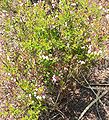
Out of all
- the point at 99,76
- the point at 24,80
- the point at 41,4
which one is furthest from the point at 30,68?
the point at 99,76

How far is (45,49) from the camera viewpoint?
3113 mm

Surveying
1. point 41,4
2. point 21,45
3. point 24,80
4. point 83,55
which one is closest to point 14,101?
point 24,80

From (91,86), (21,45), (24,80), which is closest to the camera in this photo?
(24,80)

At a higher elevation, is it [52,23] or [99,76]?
[52,23]

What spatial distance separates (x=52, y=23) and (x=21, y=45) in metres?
0.37

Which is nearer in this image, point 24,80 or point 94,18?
point 24,80

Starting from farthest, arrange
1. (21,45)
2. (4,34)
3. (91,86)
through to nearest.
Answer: (91,86) < (4,34) < (21,45)

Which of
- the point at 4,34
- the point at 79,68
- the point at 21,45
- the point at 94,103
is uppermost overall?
the point at 4,34

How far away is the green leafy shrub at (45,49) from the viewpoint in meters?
3.13

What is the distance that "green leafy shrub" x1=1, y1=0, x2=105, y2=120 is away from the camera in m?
3.13

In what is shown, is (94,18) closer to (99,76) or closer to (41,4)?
(41,4)

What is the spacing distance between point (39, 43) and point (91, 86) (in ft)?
3.17

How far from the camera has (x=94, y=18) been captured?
11.1ft

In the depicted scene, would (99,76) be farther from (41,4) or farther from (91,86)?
(41,4)
